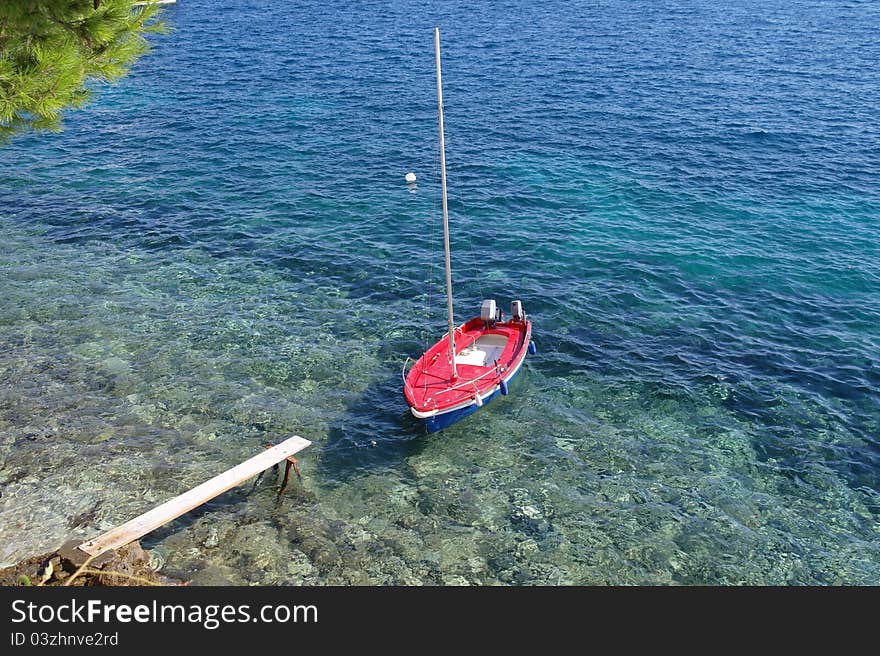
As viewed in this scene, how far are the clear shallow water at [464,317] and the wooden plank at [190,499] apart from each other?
3.76ft

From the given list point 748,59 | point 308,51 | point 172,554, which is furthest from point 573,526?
point 308,51

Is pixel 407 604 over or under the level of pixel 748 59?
over

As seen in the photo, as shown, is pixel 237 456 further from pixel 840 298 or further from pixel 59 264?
pixel 840 298

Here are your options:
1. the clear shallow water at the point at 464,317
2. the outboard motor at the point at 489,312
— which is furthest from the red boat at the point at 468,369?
the clear shallow water at the point at 464,317

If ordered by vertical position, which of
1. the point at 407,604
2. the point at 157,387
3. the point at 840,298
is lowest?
the point at 840,298

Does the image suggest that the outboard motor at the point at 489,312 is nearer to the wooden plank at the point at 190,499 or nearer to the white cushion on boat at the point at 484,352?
the white cushion on boat at the point at 484,352

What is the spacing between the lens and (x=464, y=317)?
3762 centimetres

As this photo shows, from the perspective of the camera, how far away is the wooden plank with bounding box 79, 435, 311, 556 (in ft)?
69.1

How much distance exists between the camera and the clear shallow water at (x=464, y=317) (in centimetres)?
2450

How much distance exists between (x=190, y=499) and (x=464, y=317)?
57.7 feet

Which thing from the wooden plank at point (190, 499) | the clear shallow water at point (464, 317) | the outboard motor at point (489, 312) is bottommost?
the clear shallow water at point (464, 317)

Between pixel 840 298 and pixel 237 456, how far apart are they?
1195 inches

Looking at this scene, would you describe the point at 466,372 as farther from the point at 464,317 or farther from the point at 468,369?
the point at 464,317

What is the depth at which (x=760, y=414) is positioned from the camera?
101 feet
